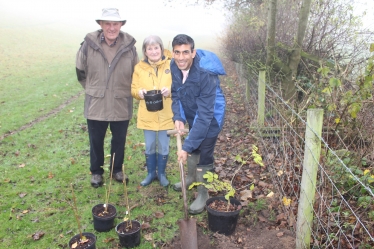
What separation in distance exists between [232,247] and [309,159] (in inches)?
47.3

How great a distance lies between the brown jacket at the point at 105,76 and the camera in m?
4.11

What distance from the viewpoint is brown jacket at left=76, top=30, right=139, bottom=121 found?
4105mm

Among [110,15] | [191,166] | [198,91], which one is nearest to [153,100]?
[198,91]

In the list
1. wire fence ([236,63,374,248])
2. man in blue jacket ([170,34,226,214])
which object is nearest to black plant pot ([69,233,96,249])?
man in blue jacket ([170,34,226,214])

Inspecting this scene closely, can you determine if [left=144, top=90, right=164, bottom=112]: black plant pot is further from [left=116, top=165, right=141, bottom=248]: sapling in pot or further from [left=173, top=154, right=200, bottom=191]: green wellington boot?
[left=116, top=165, right=141, bottom=248]: sapling in pot

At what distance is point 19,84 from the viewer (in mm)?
14109

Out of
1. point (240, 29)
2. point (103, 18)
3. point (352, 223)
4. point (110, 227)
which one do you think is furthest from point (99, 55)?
point (240, 29)

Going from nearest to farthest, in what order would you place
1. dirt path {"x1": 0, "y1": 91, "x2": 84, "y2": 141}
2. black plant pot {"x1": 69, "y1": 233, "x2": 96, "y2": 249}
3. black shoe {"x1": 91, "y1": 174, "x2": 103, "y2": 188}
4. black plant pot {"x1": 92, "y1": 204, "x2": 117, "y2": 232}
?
black plant pot {"x1": 69, "y1": 233, "x2": 96, "y2": 249}
black plant pot {"x1": 92, "y1": 204, "x2": 117, "y2": 232}
black shoe {"x1": 91, "y1": 174, "x2": 103, "y2": 188}
dirt path {"x1": 0, "y1": 91, "x2": 84, "y2": 141}

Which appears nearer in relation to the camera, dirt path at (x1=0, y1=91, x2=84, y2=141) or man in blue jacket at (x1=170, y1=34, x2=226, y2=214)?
man in blue jacket at (x1=170, y1=34, x2=226, y2=214)

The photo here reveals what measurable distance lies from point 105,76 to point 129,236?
203cm

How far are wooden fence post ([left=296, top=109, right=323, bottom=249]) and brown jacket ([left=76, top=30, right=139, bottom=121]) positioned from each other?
8.10 ft

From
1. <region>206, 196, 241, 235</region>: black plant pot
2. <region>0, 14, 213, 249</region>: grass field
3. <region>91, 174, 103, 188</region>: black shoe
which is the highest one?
<region>206, 196, 241, 235</region>: black plant pot

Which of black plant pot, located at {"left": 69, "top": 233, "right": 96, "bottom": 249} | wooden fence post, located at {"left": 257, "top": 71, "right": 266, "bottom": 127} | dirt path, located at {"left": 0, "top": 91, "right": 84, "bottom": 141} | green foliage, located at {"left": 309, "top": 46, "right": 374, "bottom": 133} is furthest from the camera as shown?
dirt path, located at {"left": 0, "top": 91, "right": 84, "bottom": 141}

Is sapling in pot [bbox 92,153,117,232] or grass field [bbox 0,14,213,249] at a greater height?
sapling in pot [bbox 92,153,117,232]
